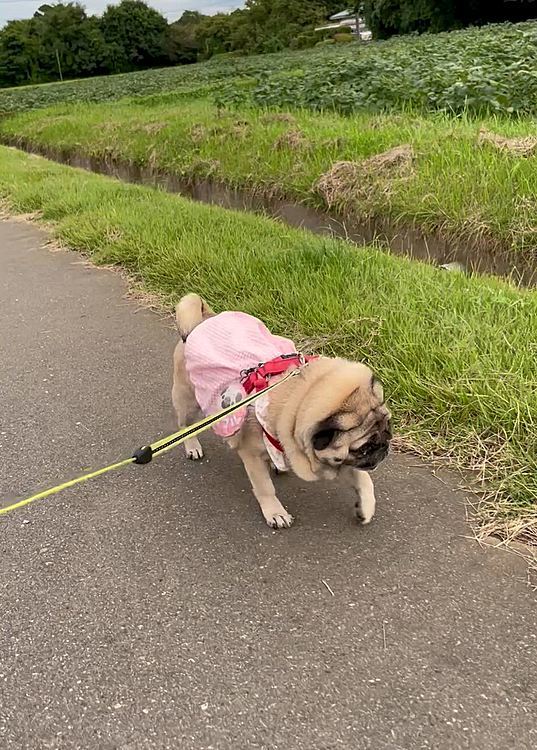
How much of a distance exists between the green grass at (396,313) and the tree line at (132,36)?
67.7m

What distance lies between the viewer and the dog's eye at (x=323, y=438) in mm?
2439

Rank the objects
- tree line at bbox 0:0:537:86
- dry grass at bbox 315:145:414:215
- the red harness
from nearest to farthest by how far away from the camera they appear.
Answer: the red harness → dry grass at bbox 315:145:414:215 → tree line at bbox 0:0:537:86

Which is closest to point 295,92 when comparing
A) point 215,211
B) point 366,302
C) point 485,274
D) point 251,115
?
point 251,115

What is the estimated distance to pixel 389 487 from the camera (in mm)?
3057

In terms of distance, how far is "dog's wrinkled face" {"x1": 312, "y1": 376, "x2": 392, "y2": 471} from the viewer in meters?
2.44

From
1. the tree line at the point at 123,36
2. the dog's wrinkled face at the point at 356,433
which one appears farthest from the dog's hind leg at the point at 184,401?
the tree line at the point at 123,36

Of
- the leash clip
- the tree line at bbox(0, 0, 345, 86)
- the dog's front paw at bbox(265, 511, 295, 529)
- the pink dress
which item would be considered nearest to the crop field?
the pink dress

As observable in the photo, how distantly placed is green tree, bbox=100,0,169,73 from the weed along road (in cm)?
9769

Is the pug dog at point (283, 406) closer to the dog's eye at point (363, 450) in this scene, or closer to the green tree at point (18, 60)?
the dog's eye at point (363, 450)

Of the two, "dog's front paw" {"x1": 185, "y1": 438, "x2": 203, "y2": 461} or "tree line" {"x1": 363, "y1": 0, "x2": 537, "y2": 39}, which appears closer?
"dog's front paw" {"x1": 185, "y1": 438, "x2": 203, "y2": 461}

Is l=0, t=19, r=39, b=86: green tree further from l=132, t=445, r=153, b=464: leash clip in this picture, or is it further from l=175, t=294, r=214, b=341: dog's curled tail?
l=132, t=445, r=153, b=464: leash clip

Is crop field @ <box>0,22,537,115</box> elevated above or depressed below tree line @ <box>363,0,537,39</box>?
below

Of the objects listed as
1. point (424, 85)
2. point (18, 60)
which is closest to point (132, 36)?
point (18, 60)

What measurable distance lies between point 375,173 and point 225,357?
447 centimetres
